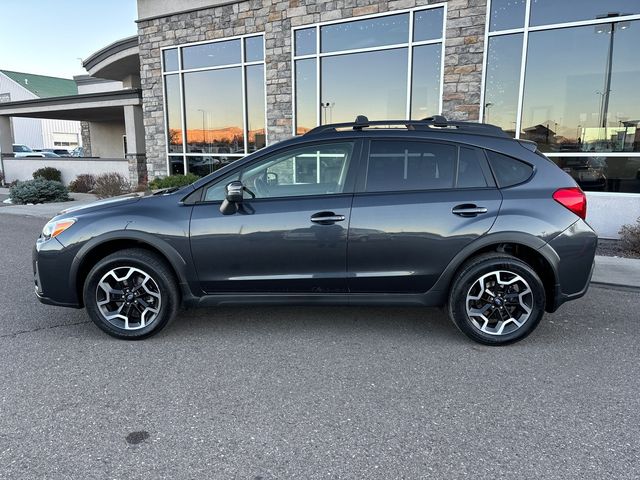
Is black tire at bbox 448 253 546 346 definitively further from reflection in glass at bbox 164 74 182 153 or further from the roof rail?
reflection in glass at bbox 164 74 182 153

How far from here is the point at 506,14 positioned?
870cm

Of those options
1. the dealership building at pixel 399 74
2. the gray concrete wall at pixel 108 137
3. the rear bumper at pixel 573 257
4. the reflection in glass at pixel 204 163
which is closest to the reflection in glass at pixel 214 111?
the dealership building at pixel 399 74

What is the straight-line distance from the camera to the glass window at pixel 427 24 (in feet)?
30.4

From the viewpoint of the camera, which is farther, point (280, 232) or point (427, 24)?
point (427, 24)

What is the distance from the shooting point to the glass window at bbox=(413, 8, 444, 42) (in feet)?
30.4

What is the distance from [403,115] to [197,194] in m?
7.22

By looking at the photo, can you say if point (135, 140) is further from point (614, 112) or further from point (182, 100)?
point (614, 112)

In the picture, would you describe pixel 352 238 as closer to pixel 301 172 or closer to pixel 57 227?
pixel 301 172

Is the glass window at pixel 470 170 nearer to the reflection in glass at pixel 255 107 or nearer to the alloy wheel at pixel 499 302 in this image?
the alloy wheel at pixel 499 302

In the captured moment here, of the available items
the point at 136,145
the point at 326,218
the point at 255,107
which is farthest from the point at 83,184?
the point at 326,218

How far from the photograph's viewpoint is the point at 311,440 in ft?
8.64

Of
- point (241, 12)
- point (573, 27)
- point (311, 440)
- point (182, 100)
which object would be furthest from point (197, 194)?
point (182, 100)

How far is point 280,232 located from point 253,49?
9.17m

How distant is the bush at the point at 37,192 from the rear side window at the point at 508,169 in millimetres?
14495
